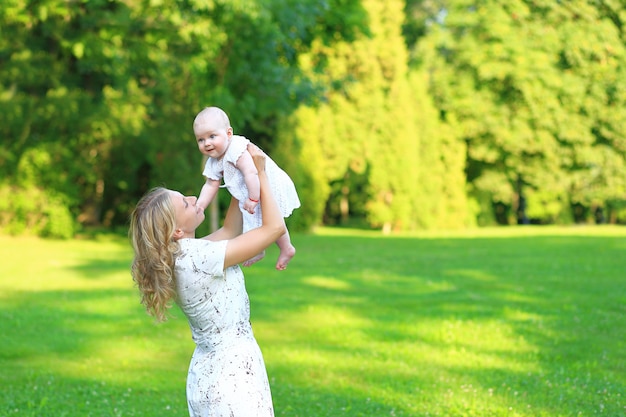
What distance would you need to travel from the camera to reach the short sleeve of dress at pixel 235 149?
13.1 ft

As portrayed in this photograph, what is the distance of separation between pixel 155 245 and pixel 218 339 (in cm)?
51

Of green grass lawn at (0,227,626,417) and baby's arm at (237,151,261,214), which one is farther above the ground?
baby's arm at (237,151,261,214)

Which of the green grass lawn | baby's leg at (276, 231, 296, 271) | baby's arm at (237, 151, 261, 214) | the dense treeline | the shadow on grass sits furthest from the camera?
the dense treeline

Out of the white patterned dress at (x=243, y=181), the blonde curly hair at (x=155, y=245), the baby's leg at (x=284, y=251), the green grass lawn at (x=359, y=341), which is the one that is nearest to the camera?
the blonde curly hair at (x=155, y=245)

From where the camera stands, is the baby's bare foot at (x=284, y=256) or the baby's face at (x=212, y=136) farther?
the baby's bare foot at (x=284, y=256)

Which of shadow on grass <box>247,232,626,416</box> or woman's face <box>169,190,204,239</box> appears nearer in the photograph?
woman's face <box>169,190,204,239</box>

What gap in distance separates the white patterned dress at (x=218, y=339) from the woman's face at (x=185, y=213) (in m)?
0.06

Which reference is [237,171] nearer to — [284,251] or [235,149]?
[235,149]

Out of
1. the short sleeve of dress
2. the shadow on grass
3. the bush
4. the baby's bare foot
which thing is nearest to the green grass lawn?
the shadow on grass

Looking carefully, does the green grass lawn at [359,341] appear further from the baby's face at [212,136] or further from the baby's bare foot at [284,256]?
the baby's face at [212,136]

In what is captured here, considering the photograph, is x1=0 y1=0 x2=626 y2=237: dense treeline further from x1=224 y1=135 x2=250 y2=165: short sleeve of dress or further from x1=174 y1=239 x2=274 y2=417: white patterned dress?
x1=174 y1=239 x2=274 y2=417: white patterned dress

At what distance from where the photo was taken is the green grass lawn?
7.39 meters

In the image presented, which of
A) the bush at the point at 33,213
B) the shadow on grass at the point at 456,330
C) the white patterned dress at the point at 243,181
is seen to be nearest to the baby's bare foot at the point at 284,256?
the white patterned dress at the point at 243,181

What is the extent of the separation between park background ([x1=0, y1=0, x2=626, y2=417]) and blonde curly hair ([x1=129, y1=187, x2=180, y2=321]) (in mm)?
3429
